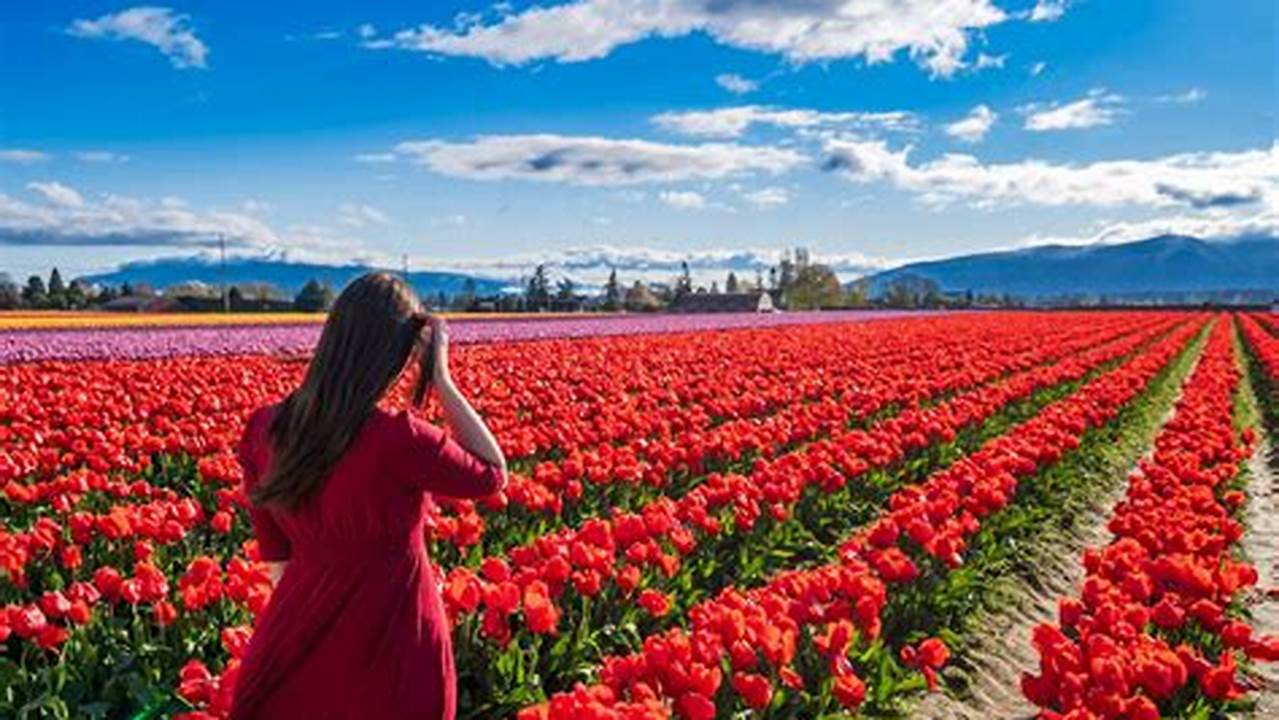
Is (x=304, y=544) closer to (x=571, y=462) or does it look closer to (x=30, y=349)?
(x=571, y=462)

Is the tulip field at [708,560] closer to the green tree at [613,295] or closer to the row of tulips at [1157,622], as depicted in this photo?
the row of tulips at [1157,622]

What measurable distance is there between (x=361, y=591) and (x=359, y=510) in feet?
0.76

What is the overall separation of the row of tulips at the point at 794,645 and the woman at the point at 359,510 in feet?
1.62

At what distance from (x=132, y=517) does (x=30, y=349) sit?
52.3 feet

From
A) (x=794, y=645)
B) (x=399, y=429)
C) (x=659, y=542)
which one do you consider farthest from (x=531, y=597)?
(x=659, y=542)

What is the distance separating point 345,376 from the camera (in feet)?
10.2

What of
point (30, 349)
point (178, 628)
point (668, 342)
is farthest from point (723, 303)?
point (178, 628)

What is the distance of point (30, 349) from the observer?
19.9 m

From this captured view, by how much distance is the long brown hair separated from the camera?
311 cm

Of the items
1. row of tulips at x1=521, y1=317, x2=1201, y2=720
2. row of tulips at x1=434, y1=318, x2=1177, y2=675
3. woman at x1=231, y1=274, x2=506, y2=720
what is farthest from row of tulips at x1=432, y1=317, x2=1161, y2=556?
woman at x1=231, y1=274, x2=506, y2=720

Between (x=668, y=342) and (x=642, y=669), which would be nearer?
(x=642, y=669)

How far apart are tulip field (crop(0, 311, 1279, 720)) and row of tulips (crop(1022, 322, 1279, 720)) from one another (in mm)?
17

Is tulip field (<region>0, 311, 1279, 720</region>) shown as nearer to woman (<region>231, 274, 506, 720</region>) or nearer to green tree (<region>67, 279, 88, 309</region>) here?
woman (<region>231, 274, 506, 720</region>)

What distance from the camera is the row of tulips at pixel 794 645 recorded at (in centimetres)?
397
